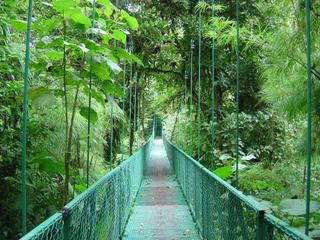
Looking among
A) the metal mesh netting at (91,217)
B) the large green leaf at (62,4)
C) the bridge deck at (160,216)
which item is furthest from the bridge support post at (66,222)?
the bridge deck at (160,216)

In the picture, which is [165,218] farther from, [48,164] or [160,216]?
[48,164]

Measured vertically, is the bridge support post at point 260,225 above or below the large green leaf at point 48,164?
below

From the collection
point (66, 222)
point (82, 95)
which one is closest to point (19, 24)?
point (66, 222)

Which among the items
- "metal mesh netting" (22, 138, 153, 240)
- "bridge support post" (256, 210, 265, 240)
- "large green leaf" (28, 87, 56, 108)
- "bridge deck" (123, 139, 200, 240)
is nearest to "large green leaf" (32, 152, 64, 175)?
"metal mesh netting" (22, 138, 153, 240)

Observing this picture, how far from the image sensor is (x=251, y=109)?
294 inches

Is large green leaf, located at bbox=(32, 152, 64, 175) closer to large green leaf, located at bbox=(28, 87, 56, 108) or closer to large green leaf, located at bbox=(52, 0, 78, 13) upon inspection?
large green leaf, located at bbox=(28, 87, 56, 108)

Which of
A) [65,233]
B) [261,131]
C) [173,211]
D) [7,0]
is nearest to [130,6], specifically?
[261,131]

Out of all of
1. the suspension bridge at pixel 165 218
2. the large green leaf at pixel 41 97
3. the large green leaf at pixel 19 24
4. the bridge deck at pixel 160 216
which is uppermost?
the large green leaf at pixel 19 24

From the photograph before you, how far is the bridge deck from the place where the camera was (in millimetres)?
3785

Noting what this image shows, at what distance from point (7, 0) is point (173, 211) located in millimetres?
3440

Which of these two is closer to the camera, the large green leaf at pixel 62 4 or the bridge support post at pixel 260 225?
the bridge support post at pixel 260 225

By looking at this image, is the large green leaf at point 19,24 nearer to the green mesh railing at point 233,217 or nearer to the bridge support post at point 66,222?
the bridge support post at point 66,222

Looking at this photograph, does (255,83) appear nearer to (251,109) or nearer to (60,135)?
(251,109)

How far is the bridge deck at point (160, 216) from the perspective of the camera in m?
3.79
